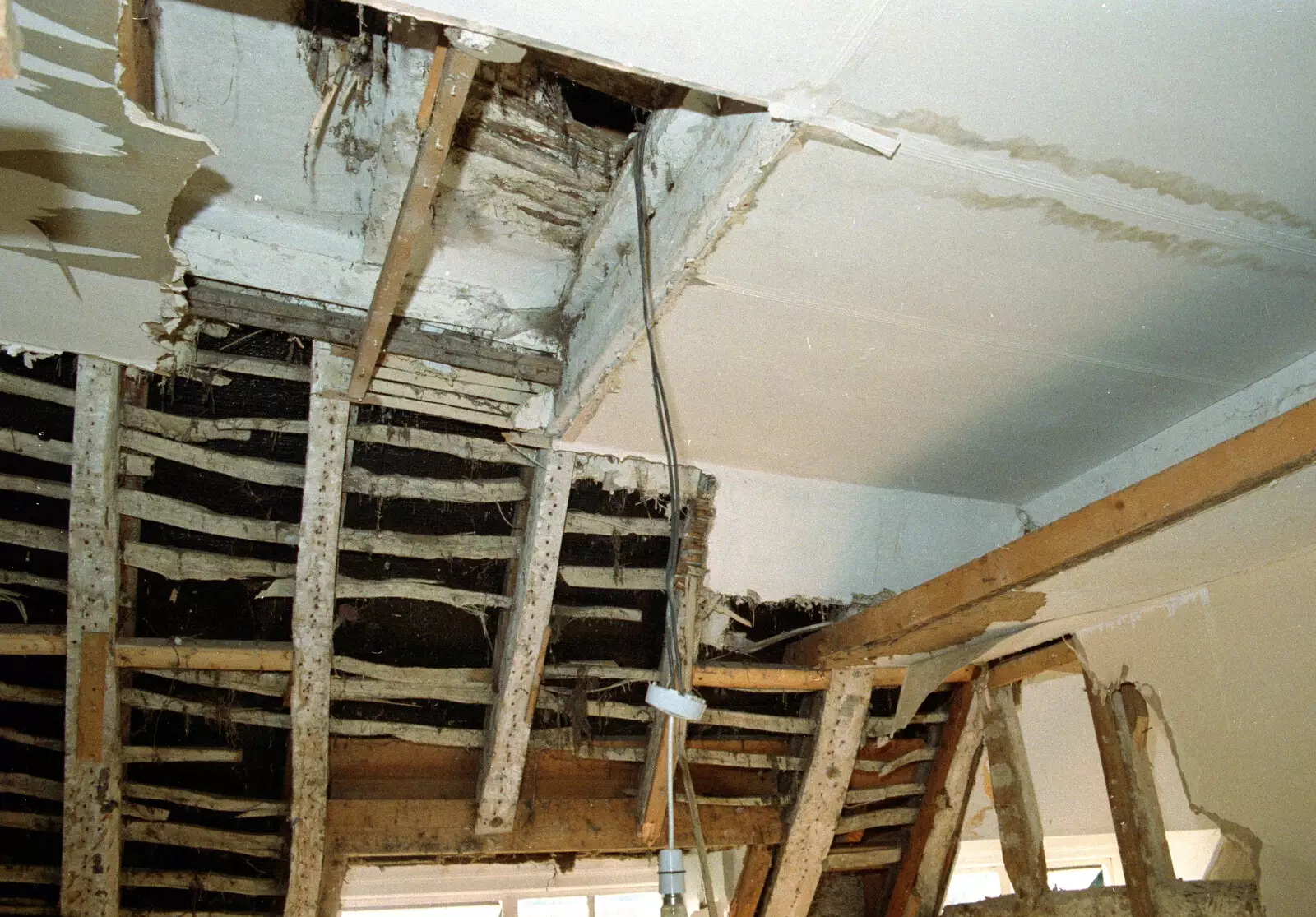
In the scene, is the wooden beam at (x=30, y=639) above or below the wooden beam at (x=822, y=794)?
above

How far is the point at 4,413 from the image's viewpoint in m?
2.52

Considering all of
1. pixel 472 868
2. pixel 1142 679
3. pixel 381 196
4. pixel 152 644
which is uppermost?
pixel 381 196

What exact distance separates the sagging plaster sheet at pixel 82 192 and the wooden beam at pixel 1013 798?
306cm

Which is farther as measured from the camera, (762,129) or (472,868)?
(472,868)

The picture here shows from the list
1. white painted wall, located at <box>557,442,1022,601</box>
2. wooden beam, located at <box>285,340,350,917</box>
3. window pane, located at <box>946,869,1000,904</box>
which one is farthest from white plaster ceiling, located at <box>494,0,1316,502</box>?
window pane, located at <box>946,869,1000,904</box>

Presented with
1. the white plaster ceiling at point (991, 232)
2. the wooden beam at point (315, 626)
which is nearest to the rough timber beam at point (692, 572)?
the white plaster ceiling at point (991, 232)

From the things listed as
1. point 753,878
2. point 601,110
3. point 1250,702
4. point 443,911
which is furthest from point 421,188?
point 443,911

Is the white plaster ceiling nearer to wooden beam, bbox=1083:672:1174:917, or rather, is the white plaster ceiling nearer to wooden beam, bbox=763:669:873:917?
wooden beam, bbox=1083:672:1174:917

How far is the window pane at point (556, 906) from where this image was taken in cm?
418

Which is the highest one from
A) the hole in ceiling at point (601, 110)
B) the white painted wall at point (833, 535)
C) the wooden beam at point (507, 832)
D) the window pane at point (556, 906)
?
the hole in ceiling at point (601, 110)

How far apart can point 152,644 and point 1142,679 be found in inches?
113

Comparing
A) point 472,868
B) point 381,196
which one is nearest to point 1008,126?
point 381,196

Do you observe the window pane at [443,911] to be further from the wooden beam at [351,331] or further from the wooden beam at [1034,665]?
the wooden beam at [351,331]

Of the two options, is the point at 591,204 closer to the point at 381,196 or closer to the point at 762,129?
the point at 381,196
